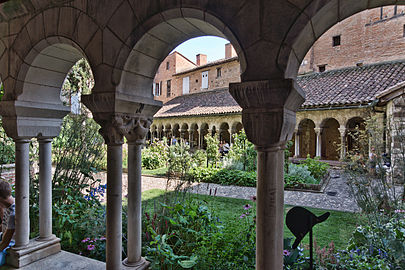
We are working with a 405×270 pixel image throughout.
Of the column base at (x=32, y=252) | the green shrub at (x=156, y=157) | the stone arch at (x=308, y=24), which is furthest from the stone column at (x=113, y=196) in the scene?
the green shrub at (x=156, y=157)

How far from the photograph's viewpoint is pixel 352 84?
11.9m

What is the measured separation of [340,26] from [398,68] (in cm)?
607

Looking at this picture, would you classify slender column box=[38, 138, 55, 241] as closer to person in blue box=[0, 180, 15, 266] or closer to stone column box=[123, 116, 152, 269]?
person in blue box=[0, 180, 15, 266]

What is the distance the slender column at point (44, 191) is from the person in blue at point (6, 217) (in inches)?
11.3

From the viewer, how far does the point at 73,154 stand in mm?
4543

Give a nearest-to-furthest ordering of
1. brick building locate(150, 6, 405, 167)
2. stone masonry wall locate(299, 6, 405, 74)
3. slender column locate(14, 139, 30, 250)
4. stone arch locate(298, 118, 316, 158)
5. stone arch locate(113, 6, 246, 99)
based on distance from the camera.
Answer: stone arch locate(113, 6, 246, 99) < slender column locate(14, 139, 30, 250) < brick building locate(150, 6, 405, 167) < stone masonry wall locate(299, 6, 405, 74) < stone arch locate(298, 118, 316, 158)

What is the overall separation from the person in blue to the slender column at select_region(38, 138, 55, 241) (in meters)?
0.29

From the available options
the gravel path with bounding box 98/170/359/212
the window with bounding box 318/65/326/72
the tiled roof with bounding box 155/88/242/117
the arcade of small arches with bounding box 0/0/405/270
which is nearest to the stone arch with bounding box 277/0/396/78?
the arcade of small arches with bounding box 0/0/405/270

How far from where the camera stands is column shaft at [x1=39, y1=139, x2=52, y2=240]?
3033mm

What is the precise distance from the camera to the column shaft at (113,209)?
2348mm

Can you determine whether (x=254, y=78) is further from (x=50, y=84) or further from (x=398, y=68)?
(x=398, y=68)

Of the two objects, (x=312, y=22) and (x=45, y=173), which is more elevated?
(x=312, y=22)

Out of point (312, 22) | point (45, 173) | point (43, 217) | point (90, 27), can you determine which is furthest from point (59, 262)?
point (312, 22)

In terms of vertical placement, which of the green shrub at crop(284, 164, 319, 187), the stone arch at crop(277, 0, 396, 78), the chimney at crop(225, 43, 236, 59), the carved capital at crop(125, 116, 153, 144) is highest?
the chimney at crop(225, 43, 236, 59)
